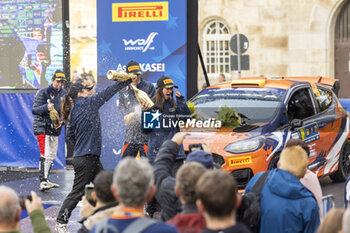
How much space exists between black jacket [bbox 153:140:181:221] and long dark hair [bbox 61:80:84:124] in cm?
336

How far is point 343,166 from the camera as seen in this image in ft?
38.4

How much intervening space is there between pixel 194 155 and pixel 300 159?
0.88 m

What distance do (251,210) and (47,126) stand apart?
23.9 feet

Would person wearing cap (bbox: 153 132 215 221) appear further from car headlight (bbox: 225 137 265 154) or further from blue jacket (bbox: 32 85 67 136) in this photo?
blue jacket (bbox: 32 85 67 136)

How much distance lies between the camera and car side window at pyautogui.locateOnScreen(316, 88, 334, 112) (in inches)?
448

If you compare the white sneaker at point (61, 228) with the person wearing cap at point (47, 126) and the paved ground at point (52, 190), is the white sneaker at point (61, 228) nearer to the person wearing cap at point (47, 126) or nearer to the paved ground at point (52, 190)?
the paved ground at point (52, 190)

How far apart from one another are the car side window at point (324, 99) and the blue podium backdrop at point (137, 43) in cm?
222

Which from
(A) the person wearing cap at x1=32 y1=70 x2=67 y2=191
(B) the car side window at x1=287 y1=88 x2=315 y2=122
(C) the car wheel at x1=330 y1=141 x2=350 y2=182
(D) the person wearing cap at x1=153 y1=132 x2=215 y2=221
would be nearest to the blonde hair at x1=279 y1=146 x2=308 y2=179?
(D) the person wearing cap at x1=153 y1=132 x2=215 y2=221

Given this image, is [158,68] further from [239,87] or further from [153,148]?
[153,148]

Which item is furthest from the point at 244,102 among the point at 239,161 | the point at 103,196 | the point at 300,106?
the point at 103,196

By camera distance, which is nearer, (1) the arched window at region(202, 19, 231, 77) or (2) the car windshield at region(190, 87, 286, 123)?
(2) the car windshield at region(190, 87, 286, 123)

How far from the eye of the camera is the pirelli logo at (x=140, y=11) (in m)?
11.9

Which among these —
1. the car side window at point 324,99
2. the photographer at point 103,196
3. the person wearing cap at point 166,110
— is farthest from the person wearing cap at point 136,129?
the photographer at point 103,196

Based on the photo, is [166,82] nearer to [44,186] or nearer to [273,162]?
[273,162]
